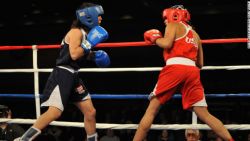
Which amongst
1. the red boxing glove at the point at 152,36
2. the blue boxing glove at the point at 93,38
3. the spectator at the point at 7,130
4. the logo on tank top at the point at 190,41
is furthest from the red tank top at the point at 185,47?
the spectator at the point at 7,130

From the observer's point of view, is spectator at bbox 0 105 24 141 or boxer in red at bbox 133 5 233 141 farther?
spectator at bbox 0 105 24 141

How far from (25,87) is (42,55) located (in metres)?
0.81

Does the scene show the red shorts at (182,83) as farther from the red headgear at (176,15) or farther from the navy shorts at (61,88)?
the navy shorts at (61,88)

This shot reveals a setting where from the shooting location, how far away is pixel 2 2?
8664 millimetres

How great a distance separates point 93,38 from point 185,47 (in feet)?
1.81

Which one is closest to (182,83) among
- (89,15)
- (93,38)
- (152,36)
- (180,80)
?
(180,80)

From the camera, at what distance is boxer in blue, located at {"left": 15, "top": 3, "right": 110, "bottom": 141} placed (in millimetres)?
2271

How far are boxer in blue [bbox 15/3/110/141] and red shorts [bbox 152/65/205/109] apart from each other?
0.42 m

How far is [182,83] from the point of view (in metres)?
2.27

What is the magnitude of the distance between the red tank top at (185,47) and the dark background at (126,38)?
4813 mm

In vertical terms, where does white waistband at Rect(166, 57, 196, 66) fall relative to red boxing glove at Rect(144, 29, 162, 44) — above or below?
below

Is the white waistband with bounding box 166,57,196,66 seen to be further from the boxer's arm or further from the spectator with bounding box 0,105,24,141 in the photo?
the spectator with bounding box 0,105,24,141

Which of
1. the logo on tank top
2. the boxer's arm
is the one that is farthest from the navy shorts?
the logo on tank top

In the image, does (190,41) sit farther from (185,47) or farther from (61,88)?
(61,88)
